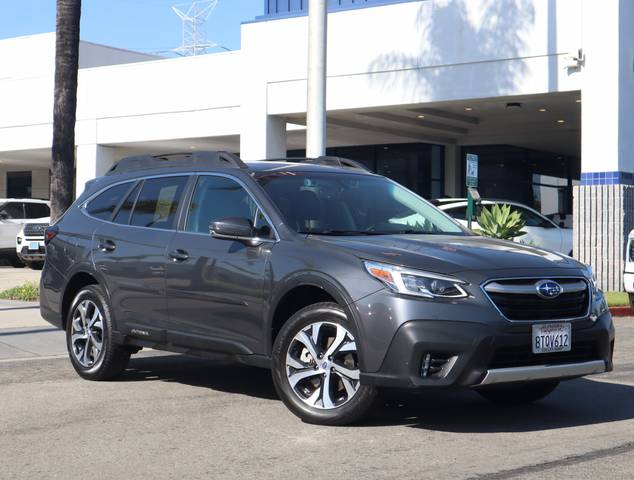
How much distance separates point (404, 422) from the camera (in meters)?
7.22

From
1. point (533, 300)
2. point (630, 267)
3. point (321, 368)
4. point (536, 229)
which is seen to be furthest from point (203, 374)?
point (536, 229)

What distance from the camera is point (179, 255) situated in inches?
320

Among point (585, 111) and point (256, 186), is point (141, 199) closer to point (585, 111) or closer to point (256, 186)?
point (256, 186)

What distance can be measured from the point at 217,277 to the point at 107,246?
1524 millimetres

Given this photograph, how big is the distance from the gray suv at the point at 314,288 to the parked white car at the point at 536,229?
40.2 feet

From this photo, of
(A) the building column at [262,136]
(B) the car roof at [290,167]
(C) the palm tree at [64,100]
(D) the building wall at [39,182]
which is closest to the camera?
(B) the car roof at [290,167]

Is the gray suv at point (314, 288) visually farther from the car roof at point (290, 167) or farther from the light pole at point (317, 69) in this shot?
the light pole at point (317, 69)


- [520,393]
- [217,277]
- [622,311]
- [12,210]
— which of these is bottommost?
[520,393]

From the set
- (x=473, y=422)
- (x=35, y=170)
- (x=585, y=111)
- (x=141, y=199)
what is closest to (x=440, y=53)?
(x=585, y=111)

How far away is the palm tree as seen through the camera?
58.9ft

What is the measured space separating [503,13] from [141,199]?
14.9 m

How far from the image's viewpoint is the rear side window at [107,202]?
30.3 feet

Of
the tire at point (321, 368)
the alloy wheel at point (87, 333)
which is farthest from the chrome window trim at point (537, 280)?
the alloy wheel at point (87, 333)

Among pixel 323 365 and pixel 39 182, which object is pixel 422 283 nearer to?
pixel 323 365
